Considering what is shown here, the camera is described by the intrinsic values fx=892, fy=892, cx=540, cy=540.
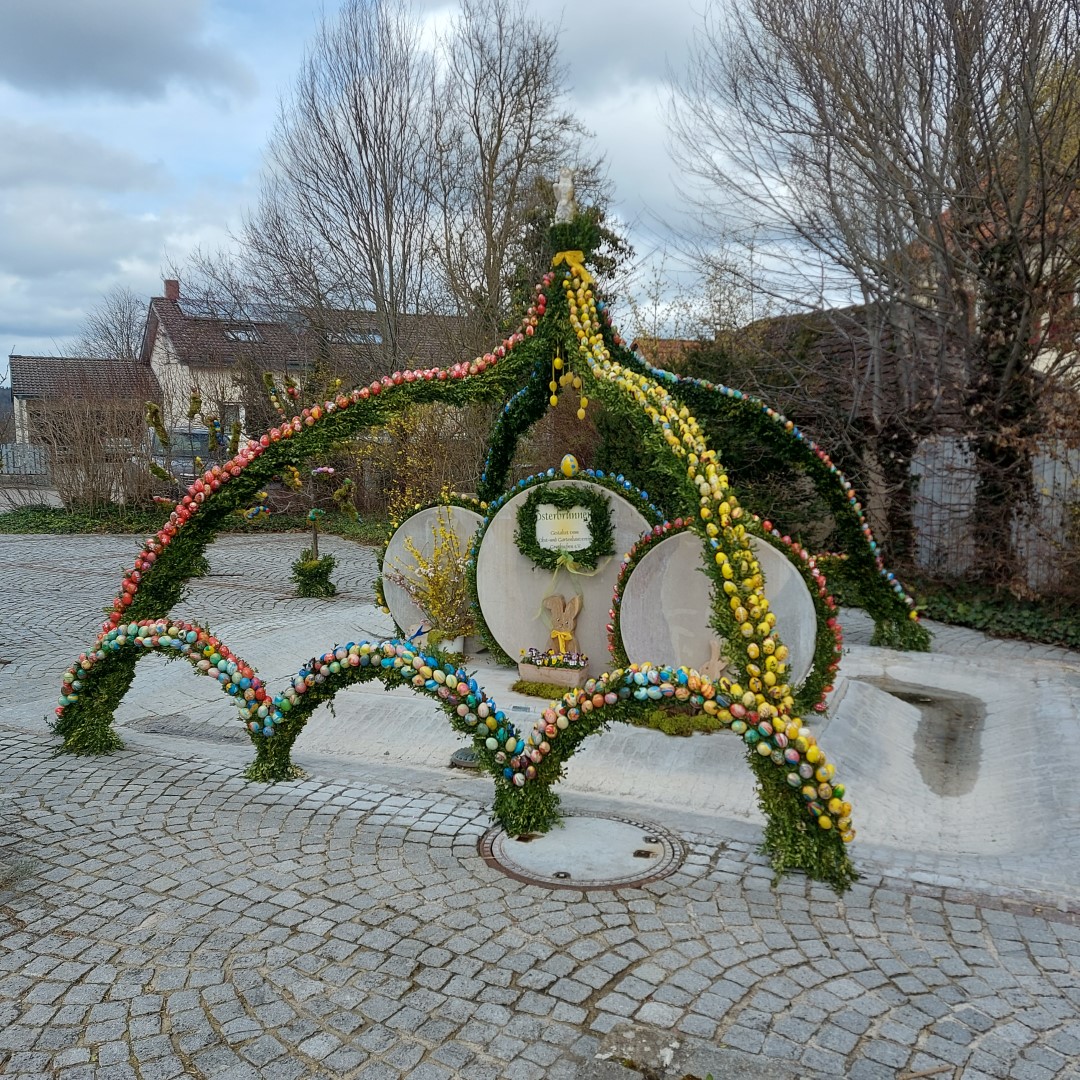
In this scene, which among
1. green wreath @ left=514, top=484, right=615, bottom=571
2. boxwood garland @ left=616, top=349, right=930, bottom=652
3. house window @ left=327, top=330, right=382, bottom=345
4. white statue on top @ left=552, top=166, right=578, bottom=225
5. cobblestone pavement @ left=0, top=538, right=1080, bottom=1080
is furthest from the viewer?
house window @ left=327, top=330, right=382, bottom=345

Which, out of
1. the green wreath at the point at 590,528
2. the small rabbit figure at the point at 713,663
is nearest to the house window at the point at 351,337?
the green wreath at the point at 590,528

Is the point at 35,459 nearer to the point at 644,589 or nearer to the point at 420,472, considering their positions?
the point at 420,472

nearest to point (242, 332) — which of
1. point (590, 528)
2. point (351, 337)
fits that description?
point (351, 337)

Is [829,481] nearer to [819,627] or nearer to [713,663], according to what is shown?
[819,627]

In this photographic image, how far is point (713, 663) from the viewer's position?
22.5ft

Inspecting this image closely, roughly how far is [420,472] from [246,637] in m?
6.23

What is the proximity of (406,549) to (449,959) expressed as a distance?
237 inches

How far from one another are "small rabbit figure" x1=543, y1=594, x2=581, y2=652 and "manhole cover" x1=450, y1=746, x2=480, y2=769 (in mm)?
1915

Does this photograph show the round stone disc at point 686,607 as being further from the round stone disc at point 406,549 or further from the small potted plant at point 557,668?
the round stone disc at point 406,549

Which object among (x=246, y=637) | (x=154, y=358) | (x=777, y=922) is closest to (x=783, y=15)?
(x=246, y=637)

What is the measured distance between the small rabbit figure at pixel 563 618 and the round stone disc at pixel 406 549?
1.53 m

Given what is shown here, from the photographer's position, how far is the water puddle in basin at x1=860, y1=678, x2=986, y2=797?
246 inches

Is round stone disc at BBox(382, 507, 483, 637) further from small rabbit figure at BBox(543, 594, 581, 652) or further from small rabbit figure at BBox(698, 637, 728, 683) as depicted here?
small rabbit figure at BBox(698, 637, 728, 683)

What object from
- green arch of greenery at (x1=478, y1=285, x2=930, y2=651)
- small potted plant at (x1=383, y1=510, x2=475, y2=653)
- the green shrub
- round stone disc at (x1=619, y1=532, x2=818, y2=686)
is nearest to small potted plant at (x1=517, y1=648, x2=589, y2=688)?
round stone disc at (x1=619, y1=532, x2=818, y2=686)
